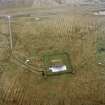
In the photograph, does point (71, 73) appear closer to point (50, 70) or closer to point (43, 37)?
point (50, 70)

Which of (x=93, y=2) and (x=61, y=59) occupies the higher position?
(x=93, y=2)

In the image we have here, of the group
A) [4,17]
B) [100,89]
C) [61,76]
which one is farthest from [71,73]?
[4,17]

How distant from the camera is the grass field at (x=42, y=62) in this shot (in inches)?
193

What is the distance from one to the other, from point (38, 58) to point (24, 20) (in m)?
2.12

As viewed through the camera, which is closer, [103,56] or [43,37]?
[103,56]

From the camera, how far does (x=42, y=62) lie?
230 inches

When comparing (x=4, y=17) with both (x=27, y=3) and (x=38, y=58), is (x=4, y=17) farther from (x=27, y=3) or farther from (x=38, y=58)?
(x=38, y=58)

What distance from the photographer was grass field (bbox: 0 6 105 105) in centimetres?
491

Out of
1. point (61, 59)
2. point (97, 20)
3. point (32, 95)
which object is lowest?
point (32, 95)

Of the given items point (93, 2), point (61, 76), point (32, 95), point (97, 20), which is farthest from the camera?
point (93, 2)

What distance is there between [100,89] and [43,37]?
2.55 metres

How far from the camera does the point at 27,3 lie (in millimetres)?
8500

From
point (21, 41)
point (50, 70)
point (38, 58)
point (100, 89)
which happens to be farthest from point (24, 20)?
point (100, 89)

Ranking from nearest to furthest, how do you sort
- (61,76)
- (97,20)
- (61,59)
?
(61,76)
(61,59)
(97,20)
